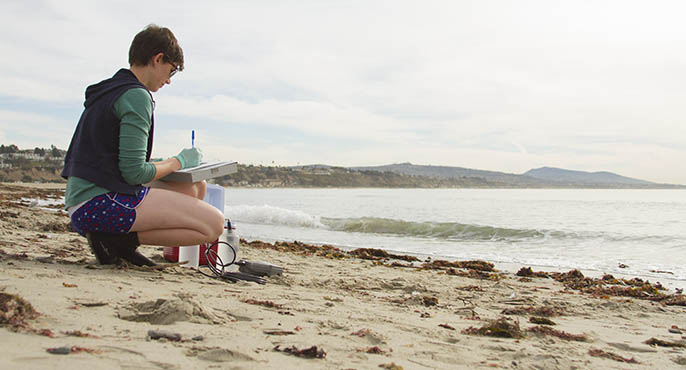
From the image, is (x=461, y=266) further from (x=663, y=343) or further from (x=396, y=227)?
(x=396, y=227)

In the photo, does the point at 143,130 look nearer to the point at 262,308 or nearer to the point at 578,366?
the point at 262,308

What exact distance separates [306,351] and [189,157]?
2047 millimetres

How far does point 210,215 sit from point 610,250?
9.15m

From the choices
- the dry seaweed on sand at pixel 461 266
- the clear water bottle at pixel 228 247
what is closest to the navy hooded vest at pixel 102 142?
the clear water bottle at pixel 228 247

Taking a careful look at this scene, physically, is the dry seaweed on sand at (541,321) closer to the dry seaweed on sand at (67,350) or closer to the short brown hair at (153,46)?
the dry seaweed on sand at (67,350)

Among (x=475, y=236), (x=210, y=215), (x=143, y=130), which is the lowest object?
(x=475, y=236)

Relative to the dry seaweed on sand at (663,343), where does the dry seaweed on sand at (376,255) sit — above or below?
below

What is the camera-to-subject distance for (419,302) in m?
3.68

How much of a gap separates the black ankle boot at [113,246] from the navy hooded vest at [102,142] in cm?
43

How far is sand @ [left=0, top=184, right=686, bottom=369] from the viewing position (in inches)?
74.0

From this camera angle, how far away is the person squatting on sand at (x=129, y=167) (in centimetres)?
316

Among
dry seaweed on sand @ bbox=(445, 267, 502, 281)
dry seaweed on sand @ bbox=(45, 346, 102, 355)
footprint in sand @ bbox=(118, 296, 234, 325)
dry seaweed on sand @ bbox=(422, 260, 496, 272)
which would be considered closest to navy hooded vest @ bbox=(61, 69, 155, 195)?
footprint in sand @ bbox=(118, 296, 234, 325)

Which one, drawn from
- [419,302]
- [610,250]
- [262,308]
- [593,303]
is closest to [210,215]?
[262,308]

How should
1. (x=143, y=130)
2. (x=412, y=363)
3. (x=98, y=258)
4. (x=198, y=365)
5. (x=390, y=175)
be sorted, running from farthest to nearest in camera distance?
(x=390, y=175), (x=98, y=258), (x=143, y=130), (x=412, y=363), (x=198, y=365)
